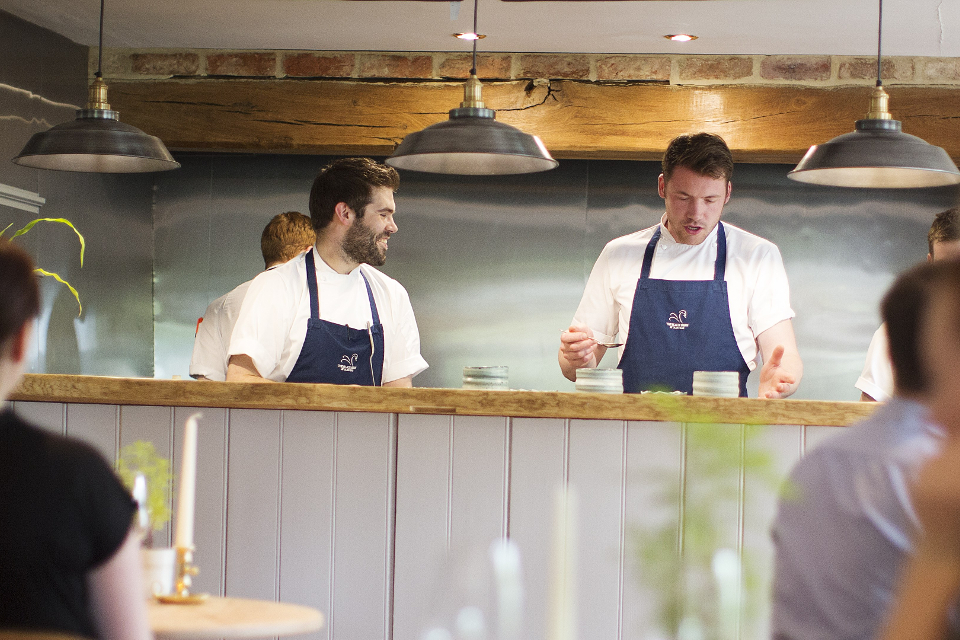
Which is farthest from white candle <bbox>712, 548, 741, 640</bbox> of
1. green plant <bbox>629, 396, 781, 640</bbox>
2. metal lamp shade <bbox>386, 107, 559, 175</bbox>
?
metal lamp shade <bbox>386, 107, 559, 175</bbox>

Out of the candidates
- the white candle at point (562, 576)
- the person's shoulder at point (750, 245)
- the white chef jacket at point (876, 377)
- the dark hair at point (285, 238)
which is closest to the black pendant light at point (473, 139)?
the person's shoulder at point (750, 245)

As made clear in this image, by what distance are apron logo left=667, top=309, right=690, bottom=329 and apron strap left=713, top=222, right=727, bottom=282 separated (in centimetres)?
16

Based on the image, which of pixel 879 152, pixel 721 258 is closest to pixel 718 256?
pixel 721 258

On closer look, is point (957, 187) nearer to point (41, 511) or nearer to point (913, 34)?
point (913, 34)

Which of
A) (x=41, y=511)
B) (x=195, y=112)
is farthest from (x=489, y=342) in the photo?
(x=41, y=511)

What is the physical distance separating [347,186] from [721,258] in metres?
1.25

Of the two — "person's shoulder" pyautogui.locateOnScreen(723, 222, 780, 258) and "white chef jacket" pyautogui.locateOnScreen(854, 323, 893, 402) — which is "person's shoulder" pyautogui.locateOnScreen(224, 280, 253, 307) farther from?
"white chef jacket" pyautogui.locateOnScreen(854, 323, 893, 402)

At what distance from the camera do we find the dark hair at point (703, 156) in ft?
9.92

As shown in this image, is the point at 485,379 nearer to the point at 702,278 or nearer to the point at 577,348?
the point at 577,348

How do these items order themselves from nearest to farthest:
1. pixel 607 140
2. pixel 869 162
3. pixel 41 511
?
pixel 41 511 < pixel 869 162 < pixel 607 140

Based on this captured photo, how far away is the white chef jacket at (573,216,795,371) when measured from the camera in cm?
325

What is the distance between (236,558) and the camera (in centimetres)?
236

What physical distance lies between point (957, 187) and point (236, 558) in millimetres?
3338

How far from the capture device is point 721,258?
331 cm
